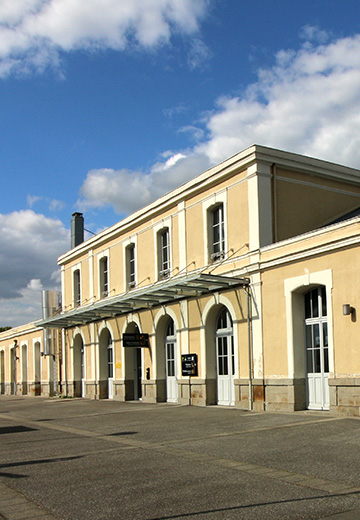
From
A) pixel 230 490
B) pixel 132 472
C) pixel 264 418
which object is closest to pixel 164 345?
pixel 264 418

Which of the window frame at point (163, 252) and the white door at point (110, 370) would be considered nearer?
the window frame at point (163, 252)

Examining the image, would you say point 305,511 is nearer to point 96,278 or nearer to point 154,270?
point 154,270

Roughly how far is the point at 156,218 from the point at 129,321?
455 centimetres

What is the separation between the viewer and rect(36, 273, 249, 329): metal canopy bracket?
1784cm

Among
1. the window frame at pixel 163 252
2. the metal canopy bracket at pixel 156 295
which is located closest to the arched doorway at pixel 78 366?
the metal canopy bracket at pixel 156 295

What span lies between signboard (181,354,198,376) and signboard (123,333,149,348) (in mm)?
3015

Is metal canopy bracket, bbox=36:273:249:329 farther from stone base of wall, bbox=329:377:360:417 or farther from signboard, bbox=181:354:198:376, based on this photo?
stone base of wall, bbox=329:377:360:417

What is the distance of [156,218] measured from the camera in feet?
77.4

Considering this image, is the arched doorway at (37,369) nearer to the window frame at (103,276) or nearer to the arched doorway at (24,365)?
the arched doorway at (24,365)

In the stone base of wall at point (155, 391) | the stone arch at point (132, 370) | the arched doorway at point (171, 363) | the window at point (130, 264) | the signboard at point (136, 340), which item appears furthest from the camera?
the window at point (130, 264)

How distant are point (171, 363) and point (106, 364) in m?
6.22

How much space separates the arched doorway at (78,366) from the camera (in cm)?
3098

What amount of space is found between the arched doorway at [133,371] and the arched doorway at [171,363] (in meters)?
2.54

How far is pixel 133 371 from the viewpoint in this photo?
83.7ft
